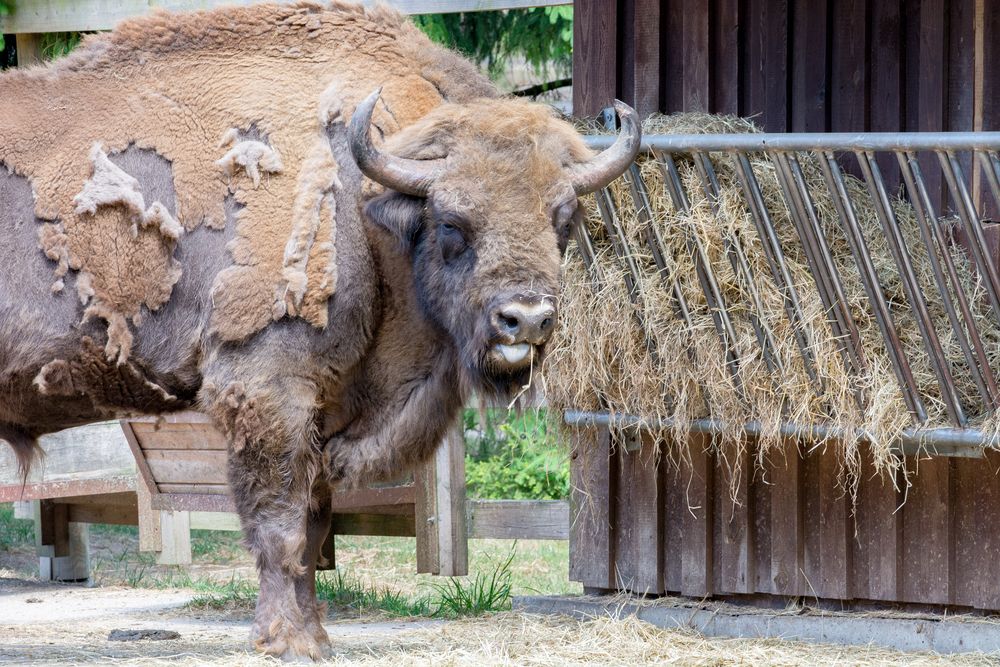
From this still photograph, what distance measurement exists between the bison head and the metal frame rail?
483 mm

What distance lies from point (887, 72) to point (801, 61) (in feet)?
1.46

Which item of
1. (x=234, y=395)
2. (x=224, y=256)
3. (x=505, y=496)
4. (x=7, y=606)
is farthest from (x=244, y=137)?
(x=505, y=496)

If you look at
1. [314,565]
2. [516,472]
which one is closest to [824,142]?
[314,565]

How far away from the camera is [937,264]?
5824 millimetres

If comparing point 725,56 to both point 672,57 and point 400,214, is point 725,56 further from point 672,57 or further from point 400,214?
point 400,214

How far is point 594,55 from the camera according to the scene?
7418 millimetres

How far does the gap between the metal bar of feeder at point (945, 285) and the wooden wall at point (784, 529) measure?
59 cm

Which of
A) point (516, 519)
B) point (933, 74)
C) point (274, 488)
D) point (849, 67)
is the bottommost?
point (516, 519)

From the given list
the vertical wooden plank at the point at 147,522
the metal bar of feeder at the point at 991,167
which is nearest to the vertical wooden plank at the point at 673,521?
Result: the metal bar of feeder at the point at 991,167

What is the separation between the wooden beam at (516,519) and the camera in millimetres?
9258

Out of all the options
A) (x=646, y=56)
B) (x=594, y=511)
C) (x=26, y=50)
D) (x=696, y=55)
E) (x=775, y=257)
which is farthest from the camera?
(x=26, y=50)

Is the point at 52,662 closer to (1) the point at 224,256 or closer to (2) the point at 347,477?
(2) the point at 347,477

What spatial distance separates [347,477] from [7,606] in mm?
3540

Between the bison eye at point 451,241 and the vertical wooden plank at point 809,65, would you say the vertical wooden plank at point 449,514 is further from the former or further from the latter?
the vertical wooden plank at point 809,65
